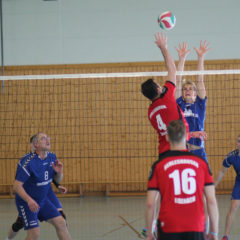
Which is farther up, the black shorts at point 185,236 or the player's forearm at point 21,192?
the player's forearm at point 21,192

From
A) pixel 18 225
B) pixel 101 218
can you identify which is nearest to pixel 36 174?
pixel 18 225

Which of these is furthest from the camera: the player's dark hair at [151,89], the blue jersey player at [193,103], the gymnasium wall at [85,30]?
the gymnasium wall at [85,30]

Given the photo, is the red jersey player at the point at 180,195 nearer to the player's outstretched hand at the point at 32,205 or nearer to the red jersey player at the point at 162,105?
the red jersey player at the point at 162,105

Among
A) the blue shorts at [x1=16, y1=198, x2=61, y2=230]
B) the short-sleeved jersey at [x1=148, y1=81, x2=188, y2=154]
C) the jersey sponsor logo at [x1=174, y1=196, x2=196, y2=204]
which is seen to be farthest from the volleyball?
the jersey sponsor logo at [x1=174, y1=196, x2=196, y2=204]

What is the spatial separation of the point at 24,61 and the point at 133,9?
3.57 meters

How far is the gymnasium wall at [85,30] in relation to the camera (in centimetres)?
1241

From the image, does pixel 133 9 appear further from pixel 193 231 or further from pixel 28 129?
pixel 193 231

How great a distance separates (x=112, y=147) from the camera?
12.2 m

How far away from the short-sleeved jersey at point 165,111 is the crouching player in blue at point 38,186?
155 centimetres

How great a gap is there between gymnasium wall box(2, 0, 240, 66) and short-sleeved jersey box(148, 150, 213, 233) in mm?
9086

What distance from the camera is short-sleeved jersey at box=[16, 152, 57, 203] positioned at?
5789 mm

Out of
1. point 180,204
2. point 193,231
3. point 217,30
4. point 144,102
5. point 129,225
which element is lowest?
point 129,225

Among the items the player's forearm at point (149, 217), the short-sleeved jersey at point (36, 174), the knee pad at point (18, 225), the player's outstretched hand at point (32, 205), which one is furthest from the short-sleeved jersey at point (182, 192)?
the knee pad at point (18, 225)

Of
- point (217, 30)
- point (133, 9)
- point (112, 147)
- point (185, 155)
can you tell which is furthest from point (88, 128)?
point (185, 155)
